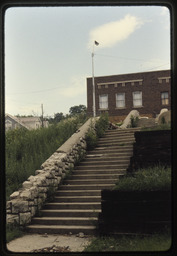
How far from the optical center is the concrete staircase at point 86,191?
295 inches

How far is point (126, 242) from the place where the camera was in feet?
19.7

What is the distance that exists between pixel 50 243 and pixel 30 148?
Answer: 15.7 ft

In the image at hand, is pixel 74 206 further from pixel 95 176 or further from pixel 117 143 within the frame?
pixel 117 143

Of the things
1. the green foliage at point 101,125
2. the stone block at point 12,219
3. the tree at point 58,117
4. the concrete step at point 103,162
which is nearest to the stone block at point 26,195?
the stone block at point 12,219

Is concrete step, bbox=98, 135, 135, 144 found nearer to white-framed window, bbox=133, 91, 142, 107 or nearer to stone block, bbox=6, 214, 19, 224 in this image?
stone block, bbox=6, 214, 19, 224

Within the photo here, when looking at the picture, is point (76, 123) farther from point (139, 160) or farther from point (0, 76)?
point (0, 76)

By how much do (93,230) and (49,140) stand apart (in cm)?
507

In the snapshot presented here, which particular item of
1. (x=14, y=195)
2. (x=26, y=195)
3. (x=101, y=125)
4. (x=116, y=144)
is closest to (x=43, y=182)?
(x=26, y=195)

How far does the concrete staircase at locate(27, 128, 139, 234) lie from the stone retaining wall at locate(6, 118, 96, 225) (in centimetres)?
22

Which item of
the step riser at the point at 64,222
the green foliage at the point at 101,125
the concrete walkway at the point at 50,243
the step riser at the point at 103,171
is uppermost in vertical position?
the green foliage at the point at 101,125

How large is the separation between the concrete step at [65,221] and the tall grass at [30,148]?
1083 mm

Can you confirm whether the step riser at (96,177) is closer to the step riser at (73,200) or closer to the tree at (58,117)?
the step riser at (73,200)

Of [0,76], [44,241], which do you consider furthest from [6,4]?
[44,241]

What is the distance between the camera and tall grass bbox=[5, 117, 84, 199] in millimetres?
9242
